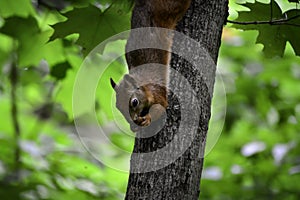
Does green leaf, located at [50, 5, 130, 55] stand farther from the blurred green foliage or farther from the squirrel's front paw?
the squirrel's front paw

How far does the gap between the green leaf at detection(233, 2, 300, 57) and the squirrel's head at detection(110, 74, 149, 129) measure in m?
0.37

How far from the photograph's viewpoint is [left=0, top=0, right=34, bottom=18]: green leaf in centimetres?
189

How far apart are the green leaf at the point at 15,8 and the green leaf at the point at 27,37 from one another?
2cm

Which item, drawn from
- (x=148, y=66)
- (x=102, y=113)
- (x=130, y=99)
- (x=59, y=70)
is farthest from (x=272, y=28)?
(x=102, y=113)

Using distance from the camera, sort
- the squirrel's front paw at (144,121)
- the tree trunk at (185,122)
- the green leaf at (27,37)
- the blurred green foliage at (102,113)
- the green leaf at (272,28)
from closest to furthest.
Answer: the tree trunk at (185,122) < the squirrel's front paw at (144,121) < the green leaf at (272,28) < the blurred green foliage at (102,113) < the green leaf at (27,37)

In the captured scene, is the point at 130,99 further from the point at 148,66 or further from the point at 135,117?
the point at 148,66

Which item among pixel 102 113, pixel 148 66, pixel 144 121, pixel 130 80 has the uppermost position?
pixel 102 113

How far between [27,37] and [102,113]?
0.68 meters

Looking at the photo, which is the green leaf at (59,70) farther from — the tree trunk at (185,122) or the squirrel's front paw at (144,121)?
the tree trunk at (185,122)

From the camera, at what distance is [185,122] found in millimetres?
1094

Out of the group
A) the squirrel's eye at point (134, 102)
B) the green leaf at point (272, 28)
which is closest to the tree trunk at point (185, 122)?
the squirrel's eye at point (134, 102)

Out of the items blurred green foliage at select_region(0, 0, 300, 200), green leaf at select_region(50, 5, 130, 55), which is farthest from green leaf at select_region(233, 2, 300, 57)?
green leaf at select_region(50, 5, 130, 55)

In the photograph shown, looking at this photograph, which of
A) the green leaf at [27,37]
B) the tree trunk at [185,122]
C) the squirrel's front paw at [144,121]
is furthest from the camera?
the green leaf at [27,37]

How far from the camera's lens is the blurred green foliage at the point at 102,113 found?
184 centimetres
